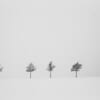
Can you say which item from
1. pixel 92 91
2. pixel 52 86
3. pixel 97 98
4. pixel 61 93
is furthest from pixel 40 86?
pixel 97 98

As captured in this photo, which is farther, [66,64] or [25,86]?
[66,64]

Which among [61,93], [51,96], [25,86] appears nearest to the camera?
[51,96]

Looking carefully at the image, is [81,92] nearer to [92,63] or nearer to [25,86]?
[25,86]

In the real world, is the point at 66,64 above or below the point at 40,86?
above

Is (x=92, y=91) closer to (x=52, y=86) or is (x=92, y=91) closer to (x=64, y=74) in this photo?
(x=52, y=86)

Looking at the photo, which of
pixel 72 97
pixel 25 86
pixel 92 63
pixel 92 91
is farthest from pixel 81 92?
pixel 92 63

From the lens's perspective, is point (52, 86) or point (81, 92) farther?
point (52, 86)

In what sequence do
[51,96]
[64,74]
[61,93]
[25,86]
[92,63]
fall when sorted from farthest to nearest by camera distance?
A: [92,63]
[64,74]
[25,86]
[61,93]
[51,96]

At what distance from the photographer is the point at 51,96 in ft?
73.4

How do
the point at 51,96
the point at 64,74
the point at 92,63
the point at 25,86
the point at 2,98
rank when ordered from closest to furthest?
the point at 2,98, the point at 51,96, the point at 25,86, the point at 64,74, the point at 92,63

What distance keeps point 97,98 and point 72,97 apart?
255 centimetres

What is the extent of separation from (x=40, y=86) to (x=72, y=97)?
717 centimetres

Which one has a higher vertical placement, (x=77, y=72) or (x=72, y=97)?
(x=77, y=72)

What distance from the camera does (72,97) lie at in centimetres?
2189
